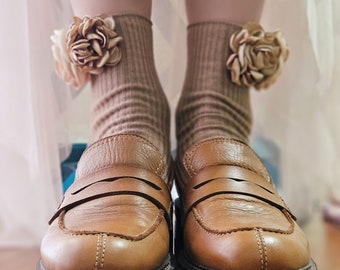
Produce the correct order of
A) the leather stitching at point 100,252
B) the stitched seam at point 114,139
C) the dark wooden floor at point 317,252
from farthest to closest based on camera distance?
the dark wooden floor at point 317,252, the stitched seam at point 114,139, the leather stitching at point 100,252

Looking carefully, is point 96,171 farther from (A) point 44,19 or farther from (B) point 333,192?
(B) point 333,192

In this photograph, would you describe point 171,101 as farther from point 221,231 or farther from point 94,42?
point 221,231

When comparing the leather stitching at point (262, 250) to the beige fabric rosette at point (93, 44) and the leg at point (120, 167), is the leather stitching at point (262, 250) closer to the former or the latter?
the leg at point (120, 167)

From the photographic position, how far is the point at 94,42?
0.62m

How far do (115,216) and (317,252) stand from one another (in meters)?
0.35

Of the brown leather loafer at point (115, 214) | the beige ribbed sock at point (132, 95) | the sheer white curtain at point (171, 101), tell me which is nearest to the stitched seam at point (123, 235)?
the brown leather loafer at point (115, 214)

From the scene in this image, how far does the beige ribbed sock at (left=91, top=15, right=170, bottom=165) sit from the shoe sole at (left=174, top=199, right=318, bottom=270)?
64 millimetres

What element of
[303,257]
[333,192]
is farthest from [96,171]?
[333,192]

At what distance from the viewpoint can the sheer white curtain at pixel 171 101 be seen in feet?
2.44

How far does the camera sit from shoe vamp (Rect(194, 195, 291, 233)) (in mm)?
468

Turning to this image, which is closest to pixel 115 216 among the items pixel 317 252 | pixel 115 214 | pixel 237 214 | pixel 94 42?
pixel 115 214

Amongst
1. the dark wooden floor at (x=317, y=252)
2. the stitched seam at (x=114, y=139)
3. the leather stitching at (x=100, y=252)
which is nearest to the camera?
the leather stitching at (x=100, y=252)

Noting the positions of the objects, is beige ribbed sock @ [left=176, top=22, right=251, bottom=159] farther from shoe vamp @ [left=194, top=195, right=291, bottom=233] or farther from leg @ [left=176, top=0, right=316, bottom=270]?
shoe vamp @ [left=194, top=195, right=291, bottom=233]

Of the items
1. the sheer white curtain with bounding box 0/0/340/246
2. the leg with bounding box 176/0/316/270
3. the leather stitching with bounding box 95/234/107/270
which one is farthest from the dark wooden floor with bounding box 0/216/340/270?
Answer: the leather stitching with bounding box 95/234/107/270
